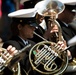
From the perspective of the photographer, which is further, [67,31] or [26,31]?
[67,31]

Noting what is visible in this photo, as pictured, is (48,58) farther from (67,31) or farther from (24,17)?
(67,31)

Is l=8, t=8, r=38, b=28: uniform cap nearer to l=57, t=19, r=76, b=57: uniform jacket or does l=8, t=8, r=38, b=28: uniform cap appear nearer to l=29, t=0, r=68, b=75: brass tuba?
l=29, t=0, r=68, b=75: brass tuba

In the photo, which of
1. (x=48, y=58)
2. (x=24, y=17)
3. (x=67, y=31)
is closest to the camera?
(x=48, y=58)

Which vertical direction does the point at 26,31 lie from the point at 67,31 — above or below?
above

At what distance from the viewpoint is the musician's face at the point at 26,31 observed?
637cm

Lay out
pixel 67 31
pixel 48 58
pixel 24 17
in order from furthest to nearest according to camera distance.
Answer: pixel 67 31 → pixel 24 17 → pixel 48 58

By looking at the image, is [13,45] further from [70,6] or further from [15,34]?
[70,6]

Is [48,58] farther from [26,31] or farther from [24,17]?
[24,17]

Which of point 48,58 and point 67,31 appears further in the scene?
point 67,31

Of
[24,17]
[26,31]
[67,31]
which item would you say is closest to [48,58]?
[26,31]

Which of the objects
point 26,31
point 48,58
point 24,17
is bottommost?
point 48,58

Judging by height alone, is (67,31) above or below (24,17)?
below

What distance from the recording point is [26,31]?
6.39 metres

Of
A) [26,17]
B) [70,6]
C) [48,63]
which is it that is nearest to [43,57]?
[48,63]
